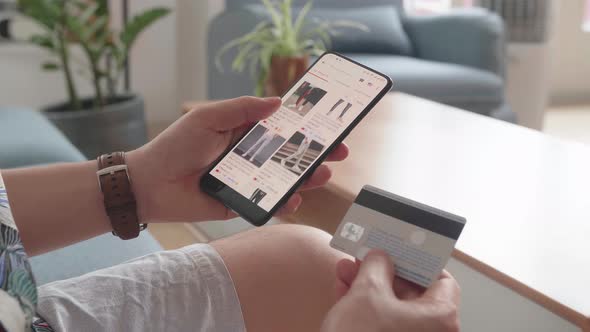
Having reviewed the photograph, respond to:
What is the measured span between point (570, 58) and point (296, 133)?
3377 mm

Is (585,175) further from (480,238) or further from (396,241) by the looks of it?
(396,241)

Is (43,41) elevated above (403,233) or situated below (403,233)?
below

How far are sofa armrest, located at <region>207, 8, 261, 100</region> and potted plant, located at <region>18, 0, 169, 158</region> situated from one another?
0.92ft

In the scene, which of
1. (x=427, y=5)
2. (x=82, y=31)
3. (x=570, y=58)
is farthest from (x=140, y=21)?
(x=570, y=58)

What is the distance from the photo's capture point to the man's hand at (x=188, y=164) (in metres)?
0.84

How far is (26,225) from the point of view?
0.76m

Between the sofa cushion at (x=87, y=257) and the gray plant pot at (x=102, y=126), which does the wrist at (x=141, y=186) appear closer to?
the sofa cushion at (x=87, y=257)

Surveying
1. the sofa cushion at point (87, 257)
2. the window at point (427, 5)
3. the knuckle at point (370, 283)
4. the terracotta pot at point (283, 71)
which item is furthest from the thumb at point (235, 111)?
the window at point (427, 5)

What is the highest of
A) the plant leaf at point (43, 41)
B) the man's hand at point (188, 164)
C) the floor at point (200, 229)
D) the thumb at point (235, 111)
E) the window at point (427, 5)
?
the window at point (427, 5)

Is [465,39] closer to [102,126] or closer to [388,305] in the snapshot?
[102,126]

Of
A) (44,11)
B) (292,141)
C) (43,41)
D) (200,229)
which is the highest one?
(292,141)

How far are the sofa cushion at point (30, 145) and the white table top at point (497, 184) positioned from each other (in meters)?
0.54

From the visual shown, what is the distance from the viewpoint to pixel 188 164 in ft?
2.80

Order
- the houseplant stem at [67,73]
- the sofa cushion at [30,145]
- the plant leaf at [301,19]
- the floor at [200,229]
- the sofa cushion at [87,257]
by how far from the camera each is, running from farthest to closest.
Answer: the houseplant stem at [67,73] < the plant leaf at [301,19] < the floor at [200,229] < the sofa cushion at [30,145] < the sofa cushion at [87,257]
